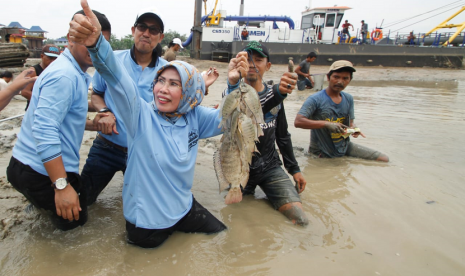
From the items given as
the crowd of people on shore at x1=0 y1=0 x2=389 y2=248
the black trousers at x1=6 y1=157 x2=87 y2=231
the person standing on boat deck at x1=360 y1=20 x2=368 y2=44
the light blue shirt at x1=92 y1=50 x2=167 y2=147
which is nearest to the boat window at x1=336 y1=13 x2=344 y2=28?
the person standing on boat deck at x1=360 y1=20 x2=368 y2=44

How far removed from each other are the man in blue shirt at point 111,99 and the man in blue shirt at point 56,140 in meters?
0.45

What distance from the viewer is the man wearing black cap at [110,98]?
Answer: 122 inches

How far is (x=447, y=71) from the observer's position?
2031cm

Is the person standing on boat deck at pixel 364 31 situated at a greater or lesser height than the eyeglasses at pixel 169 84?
greater

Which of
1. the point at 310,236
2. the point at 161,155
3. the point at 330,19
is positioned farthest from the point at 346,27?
the point at 161,155

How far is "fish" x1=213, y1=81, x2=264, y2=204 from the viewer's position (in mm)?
2160

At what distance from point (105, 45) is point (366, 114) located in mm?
8335

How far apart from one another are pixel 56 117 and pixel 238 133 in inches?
54.2

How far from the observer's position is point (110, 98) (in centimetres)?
305

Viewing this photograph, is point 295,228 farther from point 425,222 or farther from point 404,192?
point 404,192

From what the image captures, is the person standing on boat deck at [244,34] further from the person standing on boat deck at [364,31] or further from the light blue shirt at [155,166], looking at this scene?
the light blue shirt at [155,166]

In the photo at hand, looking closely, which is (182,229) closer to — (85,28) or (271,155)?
(271,155)

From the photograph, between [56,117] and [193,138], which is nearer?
[56,117]

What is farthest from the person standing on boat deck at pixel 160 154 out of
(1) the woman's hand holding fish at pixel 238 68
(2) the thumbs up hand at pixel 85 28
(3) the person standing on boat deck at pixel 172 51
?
(3) the person standing on boat deck at pixel 172 51
